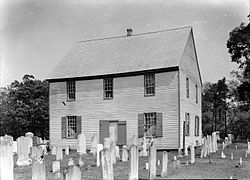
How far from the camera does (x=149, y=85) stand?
22078mm

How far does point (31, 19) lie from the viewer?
12.1m

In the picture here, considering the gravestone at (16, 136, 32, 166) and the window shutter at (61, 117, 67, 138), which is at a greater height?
the window shutter at (61, 117, 67, 138)

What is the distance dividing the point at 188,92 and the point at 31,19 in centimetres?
1345

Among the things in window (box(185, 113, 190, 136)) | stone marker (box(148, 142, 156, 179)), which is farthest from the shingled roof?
stone marker (box(148, 142, 156, 179))

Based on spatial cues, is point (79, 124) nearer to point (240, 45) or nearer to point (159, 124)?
point (159, 124)

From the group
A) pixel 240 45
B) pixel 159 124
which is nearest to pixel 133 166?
pixel 159 124

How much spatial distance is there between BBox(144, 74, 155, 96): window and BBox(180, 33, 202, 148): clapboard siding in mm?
1634

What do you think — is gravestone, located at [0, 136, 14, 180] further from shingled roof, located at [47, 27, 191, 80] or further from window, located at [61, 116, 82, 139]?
window, located at [61, 116, 82, 139]

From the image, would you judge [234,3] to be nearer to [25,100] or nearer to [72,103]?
[72,103]

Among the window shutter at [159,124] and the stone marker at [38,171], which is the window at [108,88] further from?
the stone marker at [38,171]

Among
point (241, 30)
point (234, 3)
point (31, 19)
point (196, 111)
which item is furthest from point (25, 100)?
point (234, 3)

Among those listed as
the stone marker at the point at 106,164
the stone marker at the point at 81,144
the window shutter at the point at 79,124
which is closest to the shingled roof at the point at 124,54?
the window shutter at the point at 79,124

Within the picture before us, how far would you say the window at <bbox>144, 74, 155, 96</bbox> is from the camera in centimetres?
2193

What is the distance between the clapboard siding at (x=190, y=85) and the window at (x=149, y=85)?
5.36 ft
